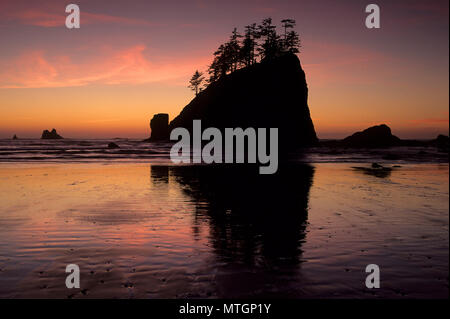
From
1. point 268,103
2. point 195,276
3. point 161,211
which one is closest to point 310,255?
point 195,276

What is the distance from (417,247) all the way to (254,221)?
4511mm

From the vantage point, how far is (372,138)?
283 feet

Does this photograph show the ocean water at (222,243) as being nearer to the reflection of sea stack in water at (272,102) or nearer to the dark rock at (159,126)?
the reflection of sea stack in water at (272,102)

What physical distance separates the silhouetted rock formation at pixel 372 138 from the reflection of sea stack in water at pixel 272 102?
41.9 ft

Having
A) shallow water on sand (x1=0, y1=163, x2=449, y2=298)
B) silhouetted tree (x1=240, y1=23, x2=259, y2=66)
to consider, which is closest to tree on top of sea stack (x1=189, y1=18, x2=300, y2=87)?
silhouetted tree (x1=240, y1=23, x2=259, y2=66)

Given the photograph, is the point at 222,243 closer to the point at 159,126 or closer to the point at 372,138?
the point at 372,138

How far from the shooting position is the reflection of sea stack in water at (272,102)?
76.9 m

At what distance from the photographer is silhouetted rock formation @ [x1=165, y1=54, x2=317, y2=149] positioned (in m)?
76.9

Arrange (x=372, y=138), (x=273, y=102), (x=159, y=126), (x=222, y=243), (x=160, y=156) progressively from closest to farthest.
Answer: (x=222, y=243)
(x=160, y=156)
(x=273, y=102)
(x=372, y=138)
(x=159, y=126)

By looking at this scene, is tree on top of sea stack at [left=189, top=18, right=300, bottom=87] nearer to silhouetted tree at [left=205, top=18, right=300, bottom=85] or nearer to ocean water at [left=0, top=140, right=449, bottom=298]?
silhouetted tree at [left=205, top=18, right=300, bottom=85]

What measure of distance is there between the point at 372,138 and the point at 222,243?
86.2 m

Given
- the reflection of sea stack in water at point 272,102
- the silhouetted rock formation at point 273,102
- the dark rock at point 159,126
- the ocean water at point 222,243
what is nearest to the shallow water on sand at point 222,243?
the ocean water at point 222,243

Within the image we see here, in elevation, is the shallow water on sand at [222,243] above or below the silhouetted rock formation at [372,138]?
below

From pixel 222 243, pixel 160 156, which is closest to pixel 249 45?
pixel 160 156
